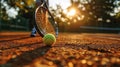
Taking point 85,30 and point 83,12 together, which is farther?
point 83,12

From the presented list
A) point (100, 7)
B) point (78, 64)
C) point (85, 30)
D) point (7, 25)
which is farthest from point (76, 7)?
point (78, 64)

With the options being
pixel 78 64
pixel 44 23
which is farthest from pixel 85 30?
pixel 78 64

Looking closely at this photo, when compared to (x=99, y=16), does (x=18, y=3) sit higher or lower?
higher

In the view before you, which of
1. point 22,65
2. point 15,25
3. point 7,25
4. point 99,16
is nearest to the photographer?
point 22,65

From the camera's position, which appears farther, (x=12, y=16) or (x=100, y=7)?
(x=100, y=7)

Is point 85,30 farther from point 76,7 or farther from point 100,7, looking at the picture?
point 76,7

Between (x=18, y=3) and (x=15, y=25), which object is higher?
(x=18, y=3)

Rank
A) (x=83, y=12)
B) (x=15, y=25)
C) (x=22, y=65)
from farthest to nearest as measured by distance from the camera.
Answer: (x=83, y=12) → (x=15, y=25) → (x=22, y=65)

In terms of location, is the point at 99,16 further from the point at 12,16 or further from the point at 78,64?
the point at 78,64

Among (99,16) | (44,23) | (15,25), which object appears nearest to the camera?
(44,23)
